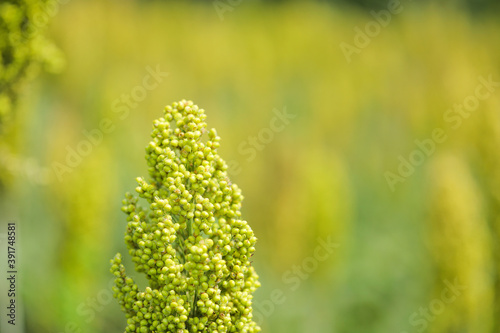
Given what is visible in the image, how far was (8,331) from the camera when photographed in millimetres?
4660

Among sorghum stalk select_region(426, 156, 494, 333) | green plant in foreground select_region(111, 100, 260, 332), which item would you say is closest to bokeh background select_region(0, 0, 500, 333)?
sorghum stalk select_region(426, 156, 494, 333)

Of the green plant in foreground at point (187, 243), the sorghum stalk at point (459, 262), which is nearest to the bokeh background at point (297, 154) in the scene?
the sorghum stalk at point (459, 262)

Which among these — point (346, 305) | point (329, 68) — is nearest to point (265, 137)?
point (346, 305)

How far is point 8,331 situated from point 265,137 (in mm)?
6920

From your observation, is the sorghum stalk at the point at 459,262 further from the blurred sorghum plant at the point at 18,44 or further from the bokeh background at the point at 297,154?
the blurred sorghum plant at the point at 18,44

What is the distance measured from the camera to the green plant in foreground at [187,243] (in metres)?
2.33

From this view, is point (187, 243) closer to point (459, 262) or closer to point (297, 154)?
point (459, 262)

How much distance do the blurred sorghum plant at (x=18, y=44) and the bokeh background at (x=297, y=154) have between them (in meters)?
0.06

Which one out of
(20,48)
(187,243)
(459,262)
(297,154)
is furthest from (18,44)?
(297,154)

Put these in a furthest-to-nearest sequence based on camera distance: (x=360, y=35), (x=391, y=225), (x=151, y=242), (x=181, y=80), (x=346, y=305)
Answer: (x=360, y=35) < (x=181, y=80) < (x=391, y=225) < (x=346, y=305) < (x=151, y=242)

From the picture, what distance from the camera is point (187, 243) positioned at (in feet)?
7.93

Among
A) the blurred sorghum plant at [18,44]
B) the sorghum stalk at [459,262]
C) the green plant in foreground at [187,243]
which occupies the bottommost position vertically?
the green plant in foreground at [187,243]

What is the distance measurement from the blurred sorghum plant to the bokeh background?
0.18 ft

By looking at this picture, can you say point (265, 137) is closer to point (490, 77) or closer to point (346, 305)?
point (346, 305)
